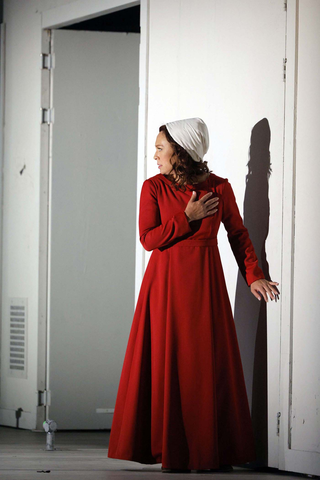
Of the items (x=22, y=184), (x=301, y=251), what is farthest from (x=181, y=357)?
(x=22, y=184)

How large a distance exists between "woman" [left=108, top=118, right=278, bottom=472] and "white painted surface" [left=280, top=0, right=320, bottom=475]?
244mm

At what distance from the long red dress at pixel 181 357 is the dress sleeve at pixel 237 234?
0.01 meters

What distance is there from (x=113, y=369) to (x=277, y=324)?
1.61 meters

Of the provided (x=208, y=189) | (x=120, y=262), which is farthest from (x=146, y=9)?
(x=120, y=262)

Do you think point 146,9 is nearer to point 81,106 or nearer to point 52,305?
point 81,106

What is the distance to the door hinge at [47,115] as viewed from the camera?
14.5ft

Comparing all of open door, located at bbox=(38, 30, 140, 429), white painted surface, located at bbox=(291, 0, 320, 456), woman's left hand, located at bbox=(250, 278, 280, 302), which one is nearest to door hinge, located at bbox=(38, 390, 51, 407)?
open door, located at bbox=(38, 30, 140, 429)

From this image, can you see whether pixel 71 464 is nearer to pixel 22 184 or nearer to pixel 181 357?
pixel 181 357

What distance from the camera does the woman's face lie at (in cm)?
297

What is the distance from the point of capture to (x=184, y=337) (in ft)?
9.44

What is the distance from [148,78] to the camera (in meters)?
3.72

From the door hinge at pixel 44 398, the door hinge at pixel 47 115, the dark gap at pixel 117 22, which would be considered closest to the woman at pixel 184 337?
the door hinge at pixel 44 398

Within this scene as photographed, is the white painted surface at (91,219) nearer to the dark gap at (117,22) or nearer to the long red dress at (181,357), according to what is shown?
the dark gap at (117,22)

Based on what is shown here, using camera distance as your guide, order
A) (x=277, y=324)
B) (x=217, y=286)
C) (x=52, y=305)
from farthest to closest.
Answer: (x=52, y=305) → (x=277, y=324) → (x=217, y=286)
